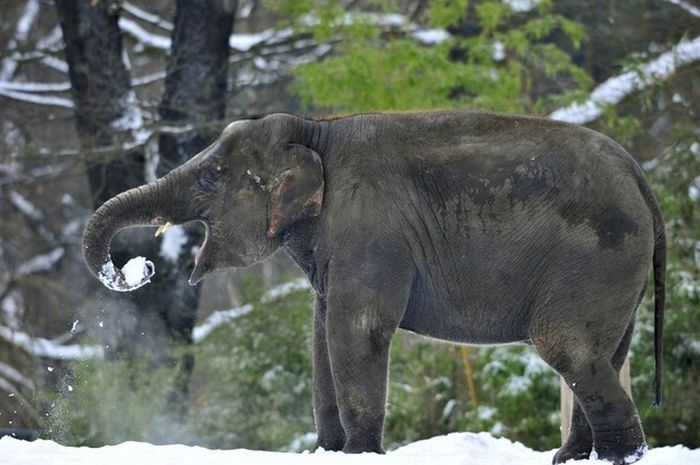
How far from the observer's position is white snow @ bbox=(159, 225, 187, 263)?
15633mm

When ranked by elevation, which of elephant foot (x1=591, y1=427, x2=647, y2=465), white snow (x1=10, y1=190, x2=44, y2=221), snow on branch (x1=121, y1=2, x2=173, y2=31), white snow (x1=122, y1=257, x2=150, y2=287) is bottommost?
white snow (x1=10, y1=190, x2=44, y2=221)

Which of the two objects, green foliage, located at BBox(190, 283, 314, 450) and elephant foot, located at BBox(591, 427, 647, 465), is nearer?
elephant foot, located at BBox(591, 427, 647, 465)

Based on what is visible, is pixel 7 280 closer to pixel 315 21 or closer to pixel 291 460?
pixel 315 21

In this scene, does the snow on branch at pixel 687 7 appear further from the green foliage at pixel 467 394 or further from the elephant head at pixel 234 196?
the elephant head at pixel 234 196

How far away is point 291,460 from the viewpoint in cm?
686

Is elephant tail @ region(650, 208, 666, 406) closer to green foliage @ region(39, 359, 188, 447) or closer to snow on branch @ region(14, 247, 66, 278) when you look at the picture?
green foliage @ region(39, 359, 188, 447)

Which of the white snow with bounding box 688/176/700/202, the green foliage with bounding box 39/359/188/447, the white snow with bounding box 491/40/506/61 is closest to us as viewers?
the green foliage with bounding box 39/359/188/447

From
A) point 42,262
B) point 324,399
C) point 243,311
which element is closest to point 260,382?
point 243,311

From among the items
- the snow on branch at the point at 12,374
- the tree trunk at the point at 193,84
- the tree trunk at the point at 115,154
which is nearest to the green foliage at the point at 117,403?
the tree trunk at the point at 115,154

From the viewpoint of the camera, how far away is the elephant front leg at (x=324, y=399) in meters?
8.02

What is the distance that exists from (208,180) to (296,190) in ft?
1.62

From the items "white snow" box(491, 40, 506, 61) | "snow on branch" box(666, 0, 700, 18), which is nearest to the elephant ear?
"snow on branch" box(666, 0, 700, 18)

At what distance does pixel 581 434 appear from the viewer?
775 cm

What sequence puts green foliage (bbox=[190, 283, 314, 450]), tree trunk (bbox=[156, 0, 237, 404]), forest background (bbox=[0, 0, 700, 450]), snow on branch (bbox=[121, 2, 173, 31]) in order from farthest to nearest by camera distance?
snow on branch (bbox=[121, 2, 173, 31])
tree trunk (bbox=[156, 0, 237, 404])
green foliage (bbox=[190, 283, 314, 450])
forest background (bbox=[0, 0, 700, 450])
